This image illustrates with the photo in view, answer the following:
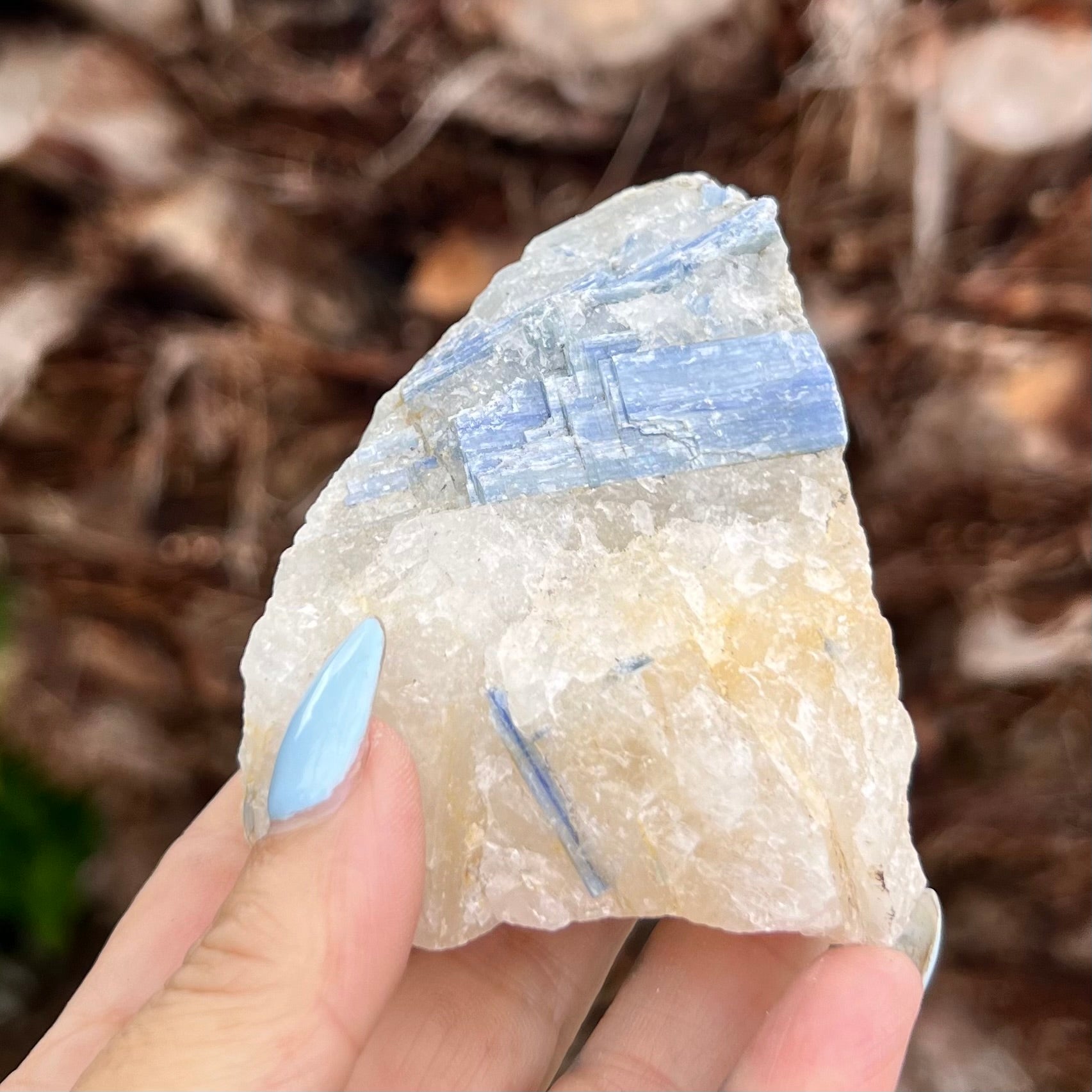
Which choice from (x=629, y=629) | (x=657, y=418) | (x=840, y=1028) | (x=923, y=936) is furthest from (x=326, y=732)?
(x=923, y=936)

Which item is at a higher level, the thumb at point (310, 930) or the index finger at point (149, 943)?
the thumb at point (310, 930)

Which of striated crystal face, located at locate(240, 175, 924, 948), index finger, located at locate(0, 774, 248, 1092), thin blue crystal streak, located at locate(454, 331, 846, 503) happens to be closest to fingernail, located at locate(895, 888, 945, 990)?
striated crystal face, located at locate(240, 175, 924, 948)

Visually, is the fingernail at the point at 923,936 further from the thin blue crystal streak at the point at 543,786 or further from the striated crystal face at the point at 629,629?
the thin blue crystal streak at the point at 543,786

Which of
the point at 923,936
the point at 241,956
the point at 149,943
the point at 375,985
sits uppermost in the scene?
the point at 241,956

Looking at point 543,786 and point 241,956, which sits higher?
point 241,956

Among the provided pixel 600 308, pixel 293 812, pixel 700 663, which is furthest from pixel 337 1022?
pixel 600 308

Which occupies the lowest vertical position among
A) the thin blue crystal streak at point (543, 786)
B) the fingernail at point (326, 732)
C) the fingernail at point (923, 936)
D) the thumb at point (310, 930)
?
the fingernail at point (923, 936)

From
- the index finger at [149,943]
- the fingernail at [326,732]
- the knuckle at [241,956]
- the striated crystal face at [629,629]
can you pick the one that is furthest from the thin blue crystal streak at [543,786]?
the index finger at [149,943]

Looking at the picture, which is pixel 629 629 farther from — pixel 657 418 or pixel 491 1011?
pixel 491 1011

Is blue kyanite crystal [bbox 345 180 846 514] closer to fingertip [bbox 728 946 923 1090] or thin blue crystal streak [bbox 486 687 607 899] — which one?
thin blue crystal streak [bbox 486 687 607 899]
